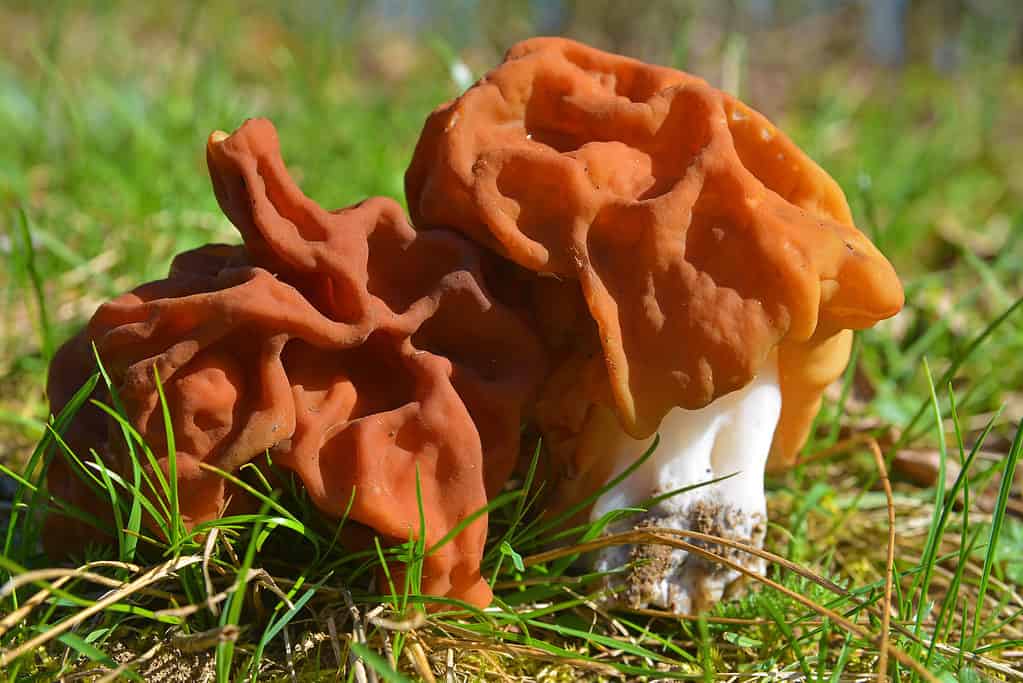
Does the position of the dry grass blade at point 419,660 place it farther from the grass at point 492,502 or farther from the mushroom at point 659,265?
the mushroom at point 659,265

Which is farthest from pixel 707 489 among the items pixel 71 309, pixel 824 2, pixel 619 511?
pixel 824 2

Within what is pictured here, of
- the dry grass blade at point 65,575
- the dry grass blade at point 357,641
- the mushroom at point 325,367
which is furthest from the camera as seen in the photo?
the mushroom at point 325,367

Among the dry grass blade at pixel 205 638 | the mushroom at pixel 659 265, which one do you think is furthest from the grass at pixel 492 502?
the mushroom at pixel 659 265

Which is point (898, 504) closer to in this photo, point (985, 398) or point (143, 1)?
point (985, 398)

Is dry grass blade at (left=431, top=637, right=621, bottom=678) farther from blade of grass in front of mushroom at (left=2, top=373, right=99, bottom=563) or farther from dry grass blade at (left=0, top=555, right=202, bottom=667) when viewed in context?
blade of grass in front of mushroom at (left=2, top=373, right=99, bottom=563)

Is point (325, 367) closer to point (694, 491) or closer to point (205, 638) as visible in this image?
point (205, 638)

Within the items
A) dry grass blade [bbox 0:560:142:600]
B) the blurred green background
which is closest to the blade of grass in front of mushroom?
dry grass blade [bbox 0:560:142:600]
